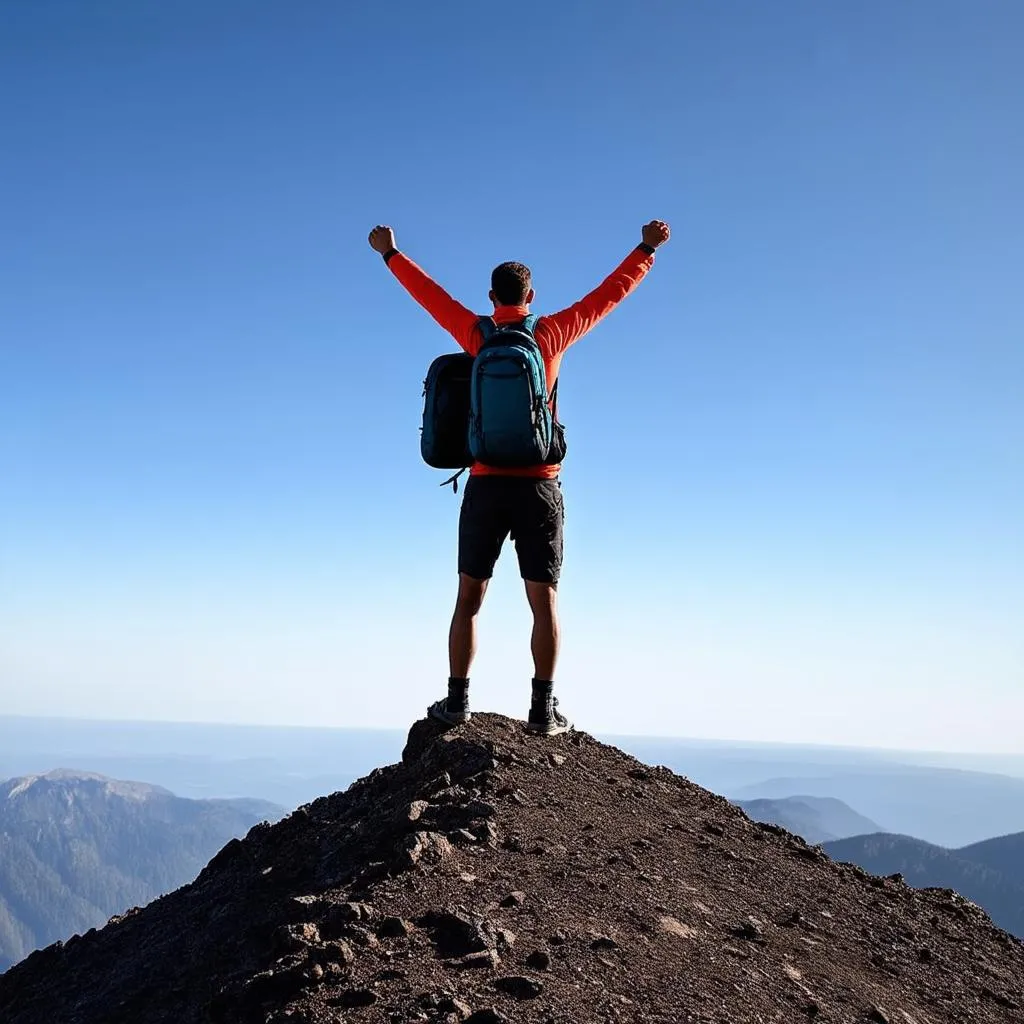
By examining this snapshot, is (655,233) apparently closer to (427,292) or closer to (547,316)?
(547,316)

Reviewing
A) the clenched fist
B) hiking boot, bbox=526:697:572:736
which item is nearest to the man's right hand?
the clenched fist

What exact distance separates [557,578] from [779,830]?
329 centimetres

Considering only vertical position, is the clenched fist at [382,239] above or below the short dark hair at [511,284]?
above

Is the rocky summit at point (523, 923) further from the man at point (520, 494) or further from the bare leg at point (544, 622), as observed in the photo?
the man at point (520, 494)

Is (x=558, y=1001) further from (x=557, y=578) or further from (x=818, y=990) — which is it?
(x=557, y=578)

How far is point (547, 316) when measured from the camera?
297 inches

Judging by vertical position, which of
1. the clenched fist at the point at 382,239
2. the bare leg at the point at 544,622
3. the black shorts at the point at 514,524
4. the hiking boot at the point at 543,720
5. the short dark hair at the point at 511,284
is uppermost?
the clenched fist at the point at 382,239

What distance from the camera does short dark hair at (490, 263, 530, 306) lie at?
7613 millimetres

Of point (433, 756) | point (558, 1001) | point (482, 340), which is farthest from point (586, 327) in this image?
point (558, 1001)

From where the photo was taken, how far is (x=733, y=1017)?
14.3 ft

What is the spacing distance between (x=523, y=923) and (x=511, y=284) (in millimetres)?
5031

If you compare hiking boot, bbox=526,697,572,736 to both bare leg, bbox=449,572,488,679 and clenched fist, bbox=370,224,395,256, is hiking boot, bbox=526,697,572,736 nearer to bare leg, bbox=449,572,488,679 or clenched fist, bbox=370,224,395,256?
bare leg, bbox=449,572,488,679

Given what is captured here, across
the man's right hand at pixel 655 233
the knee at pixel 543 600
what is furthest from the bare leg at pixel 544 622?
the man's right hand at pixel 655 233

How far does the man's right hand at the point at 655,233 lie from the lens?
26.1 ft
